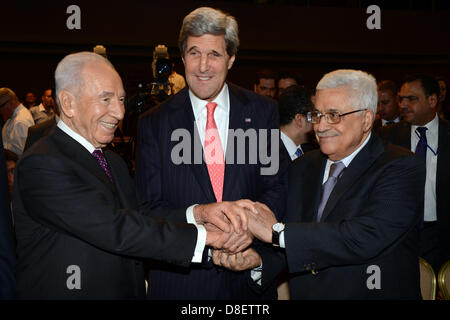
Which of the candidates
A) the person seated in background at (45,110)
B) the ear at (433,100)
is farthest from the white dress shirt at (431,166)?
the person seated in background at (45,110)

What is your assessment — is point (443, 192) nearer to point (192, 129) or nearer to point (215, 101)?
point (215, 101)

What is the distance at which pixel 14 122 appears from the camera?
620cm

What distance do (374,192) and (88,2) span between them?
32.2 feet

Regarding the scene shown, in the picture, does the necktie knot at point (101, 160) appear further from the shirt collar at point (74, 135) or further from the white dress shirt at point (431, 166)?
the white dress shirt at point (431, 166)

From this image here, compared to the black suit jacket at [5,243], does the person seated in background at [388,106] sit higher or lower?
higher

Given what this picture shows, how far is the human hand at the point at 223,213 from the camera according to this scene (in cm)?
228

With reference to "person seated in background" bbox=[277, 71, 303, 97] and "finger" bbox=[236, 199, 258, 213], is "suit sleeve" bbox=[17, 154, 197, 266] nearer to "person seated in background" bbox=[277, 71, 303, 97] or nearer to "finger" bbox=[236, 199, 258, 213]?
"finger" bbox=[236, 199, 258, 213]

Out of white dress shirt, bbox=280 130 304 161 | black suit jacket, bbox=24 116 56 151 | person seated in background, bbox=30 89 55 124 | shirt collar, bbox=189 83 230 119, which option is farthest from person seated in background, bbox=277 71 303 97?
person seated in background, bbox=30 89 55 124

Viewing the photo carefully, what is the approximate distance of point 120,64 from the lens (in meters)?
12.5

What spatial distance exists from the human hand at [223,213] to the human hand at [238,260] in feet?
0.49

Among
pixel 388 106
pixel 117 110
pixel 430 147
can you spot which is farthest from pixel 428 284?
pixel 388 106

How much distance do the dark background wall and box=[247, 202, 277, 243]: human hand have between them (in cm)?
843

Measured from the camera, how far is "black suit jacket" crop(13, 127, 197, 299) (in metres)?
1.83
